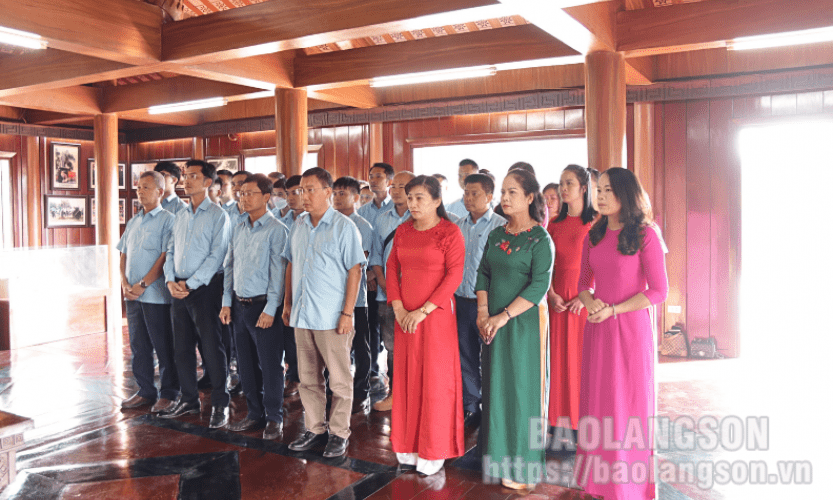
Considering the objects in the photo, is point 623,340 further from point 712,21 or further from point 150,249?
point 150,249

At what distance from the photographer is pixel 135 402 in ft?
16.9

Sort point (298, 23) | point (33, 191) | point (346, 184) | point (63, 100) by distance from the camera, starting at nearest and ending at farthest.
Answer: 1. point (298, 23)
2. point (346, 184)
3. point (63, 100)
4. point (33, 191)

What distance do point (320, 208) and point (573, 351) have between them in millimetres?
1770

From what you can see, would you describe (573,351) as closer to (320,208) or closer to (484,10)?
(320,208)

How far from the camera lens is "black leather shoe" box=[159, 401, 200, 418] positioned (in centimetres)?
484

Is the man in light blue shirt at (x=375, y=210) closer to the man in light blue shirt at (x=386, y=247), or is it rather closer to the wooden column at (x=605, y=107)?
the man in light blue shirt at (x=386, y=247)

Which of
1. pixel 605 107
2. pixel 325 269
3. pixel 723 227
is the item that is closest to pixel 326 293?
pixel 325 269

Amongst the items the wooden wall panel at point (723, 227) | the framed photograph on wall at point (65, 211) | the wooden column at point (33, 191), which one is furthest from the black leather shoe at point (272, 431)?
the framed photograph on wall at point (65, 211)

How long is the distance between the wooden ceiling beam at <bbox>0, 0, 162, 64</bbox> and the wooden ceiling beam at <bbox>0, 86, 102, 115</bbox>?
3.44m

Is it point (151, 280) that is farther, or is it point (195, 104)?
point (195, 104)

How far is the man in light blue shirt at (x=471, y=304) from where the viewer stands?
450 centimetres

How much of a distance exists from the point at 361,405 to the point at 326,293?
59.0 inches

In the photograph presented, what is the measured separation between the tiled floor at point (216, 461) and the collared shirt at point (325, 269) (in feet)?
2.82

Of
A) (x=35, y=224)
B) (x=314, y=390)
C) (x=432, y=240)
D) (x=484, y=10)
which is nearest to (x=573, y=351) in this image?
(x=432, y=240)
